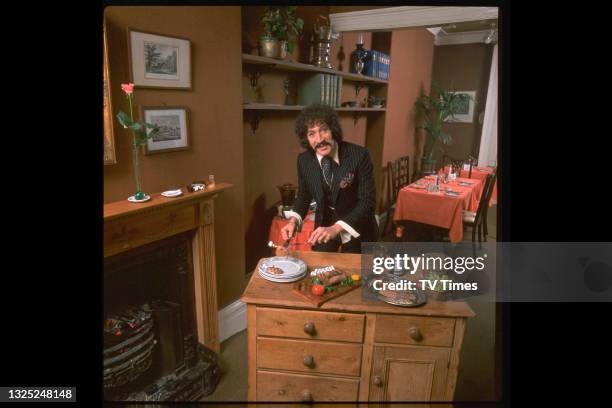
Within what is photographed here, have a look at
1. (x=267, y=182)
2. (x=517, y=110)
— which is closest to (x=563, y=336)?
(x=517, y=110)

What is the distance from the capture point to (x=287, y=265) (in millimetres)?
1066

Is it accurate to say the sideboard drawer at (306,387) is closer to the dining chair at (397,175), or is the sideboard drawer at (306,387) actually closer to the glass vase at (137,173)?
the glass vase at (137,173)

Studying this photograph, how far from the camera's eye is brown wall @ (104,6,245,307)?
41.1 inches

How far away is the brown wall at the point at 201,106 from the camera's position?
1.04 meters

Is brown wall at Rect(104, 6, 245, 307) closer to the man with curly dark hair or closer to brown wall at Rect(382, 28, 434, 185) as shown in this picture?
the man with curly dark hair

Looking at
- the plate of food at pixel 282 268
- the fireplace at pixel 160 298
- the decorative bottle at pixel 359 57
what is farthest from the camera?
the decorative bottle at pixel 359 57

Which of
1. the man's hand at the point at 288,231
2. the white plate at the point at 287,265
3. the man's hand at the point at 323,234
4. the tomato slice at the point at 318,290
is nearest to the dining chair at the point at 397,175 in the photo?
the man's hand at the point at 323,234

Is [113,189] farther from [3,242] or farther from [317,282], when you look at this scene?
[317,282]

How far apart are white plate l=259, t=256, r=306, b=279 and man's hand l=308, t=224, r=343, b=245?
0.58 ft

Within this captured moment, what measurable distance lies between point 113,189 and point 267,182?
689mm

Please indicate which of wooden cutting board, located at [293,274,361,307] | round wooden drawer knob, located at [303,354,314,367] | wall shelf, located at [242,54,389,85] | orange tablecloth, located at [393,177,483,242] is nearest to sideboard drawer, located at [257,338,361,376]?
round wooden drawer knob, located at [303,354,314,367]

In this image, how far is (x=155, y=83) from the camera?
3.71ft

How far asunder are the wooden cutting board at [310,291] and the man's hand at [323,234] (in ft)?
0.85

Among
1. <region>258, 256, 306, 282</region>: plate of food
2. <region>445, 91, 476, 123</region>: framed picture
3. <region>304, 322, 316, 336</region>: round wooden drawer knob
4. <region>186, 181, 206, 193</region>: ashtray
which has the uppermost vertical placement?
<region>445, 91, 476, 123</region>: framed picture
